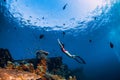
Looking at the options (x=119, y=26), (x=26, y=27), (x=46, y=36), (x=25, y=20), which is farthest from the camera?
(x=46, y=36)

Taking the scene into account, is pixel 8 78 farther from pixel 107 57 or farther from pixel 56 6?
pixel 107 57

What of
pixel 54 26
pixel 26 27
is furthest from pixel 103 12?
pixel 26 27

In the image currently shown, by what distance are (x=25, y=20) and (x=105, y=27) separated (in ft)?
49.7

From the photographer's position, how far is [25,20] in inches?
1312

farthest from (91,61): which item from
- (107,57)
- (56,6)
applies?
(56,6)

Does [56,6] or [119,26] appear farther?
[119,26]

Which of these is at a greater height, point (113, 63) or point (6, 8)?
point (113, 63)

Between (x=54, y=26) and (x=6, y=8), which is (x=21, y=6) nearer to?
(x=6, y=8)

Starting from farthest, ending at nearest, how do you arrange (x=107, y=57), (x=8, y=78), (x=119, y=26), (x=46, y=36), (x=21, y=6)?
(x=107, y=57)
(x=46, y=36)
(x=119, y=26)
(x=21, y=6)
(x=8, y=78)

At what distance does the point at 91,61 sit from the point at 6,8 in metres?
65.6

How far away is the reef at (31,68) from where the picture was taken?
7.21m

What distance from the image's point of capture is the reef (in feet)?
23.7

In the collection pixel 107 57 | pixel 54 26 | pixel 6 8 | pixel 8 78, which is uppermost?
pixel 107 57

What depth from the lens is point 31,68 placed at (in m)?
10.4
